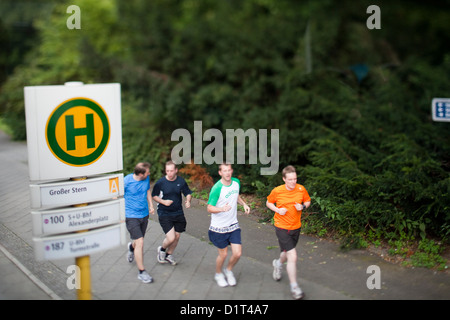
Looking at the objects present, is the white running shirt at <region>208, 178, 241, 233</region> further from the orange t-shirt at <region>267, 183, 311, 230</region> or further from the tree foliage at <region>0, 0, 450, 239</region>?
the tree foliage at <region>0, 0, 450, 239</region>

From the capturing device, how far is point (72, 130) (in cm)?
526

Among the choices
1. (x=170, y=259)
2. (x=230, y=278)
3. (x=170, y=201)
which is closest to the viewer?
(x=230, y=278)

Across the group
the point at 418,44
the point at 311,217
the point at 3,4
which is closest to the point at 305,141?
the point at 311,217

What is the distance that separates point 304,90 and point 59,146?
11.2 metres

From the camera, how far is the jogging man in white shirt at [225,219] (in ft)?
20.8

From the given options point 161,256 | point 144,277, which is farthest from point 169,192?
point 144,277

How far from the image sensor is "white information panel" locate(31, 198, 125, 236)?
5258 millimetres

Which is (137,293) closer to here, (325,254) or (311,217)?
(325,254)

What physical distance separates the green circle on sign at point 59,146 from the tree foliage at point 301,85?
433 cm

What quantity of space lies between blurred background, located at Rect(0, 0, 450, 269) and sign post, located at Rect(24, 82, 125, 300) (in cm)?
406

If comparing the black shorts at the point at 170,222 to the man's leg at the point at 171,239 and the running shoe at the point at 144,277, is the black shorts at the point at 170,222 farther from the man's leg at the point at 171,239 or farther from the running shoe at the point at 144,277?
the running shoe at the point at 144,277

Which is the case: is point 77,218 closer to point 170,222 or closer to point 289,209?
point 170,222

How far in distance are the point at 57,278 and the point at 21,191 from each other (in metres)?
5.84

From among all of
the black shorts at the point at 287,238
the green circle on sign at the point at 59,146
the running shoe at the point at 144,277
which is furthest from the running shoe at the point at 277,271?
the green circle on sign at the point at 59,146
